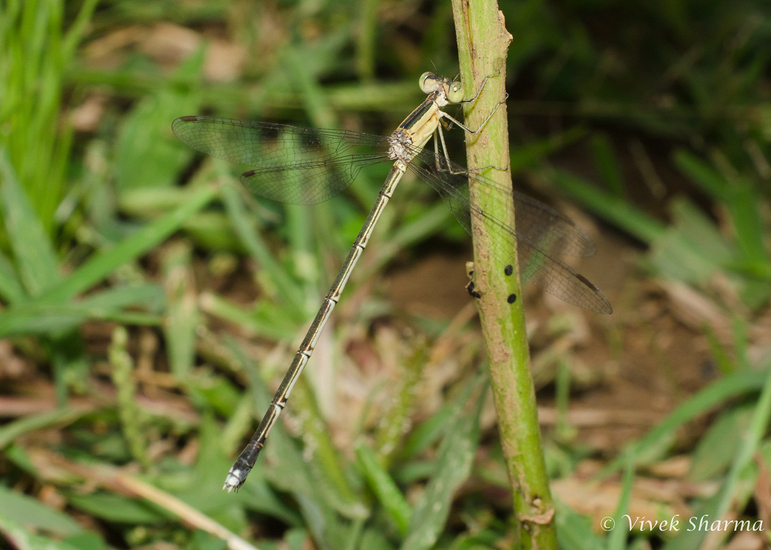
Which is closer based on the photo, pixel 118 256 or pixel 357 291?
pixel 118 256

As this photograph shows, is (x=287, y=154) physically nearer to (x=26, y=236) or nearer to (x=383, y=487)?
(x=26, y=236)

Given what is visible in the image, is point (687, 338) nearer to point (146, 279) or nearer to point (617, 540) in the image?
point (617, 540)

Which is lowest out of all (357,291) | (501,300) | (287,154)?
(501,300)

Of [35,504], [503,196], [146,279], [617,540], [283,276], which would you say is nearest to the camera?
[503,196]

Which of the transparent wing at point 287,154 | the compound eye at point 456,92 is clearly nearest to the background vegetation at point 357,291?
the transparent wing at point 287,154

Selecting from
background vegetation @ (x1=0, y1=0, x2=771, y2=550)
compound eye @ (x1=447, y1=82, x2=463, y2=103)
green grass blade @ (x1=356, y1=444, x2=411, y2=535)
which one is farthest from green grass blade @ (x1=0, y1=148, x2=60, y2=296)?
compound eye @ (x1=447, y1=82, x2=463, y2=103)

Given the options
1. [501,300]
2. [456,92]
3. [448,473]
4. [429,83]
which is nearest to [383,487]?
[448,473]

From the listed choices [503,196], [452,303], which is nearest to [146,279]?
[452,303]

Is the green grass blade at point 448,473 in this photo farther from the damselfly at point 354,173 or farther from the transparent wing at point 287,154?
the transparent wing at point 287,154
